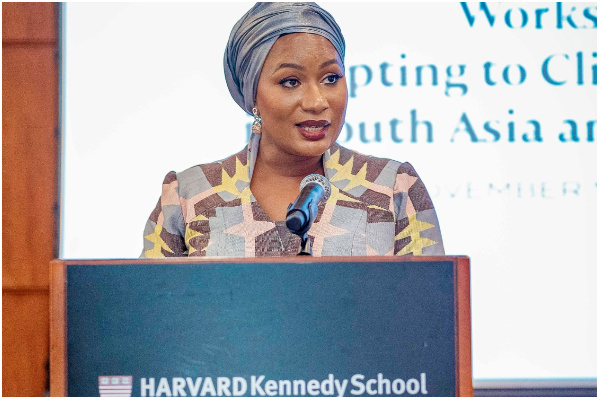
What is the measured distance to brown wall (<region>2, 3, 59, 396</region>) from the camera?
389 centimetres

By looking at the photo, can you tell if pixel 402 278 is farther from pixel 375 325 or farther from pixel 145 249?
pixel 145 249

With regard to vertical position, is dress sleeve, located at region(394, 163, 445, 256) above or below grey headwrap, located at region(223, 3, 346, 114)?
below

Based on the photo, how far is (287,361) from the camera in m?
1.28

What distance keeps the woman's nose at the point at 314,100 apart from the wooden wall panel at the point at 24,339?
100.0 inches

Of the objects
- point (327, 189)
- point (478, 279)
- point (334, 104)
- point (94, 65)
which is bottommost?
point (478, 279)

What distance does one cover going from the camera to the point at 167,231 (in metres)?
2.10

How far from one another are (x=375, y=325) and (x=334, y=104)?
0.83m

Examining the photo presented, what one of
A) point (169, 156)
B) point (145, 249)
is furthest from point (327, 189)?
point (169, 156)

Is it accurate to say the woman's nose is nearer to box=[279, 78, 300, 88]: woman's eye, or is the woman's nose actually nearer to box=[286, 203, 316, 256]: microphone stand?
box=[279, 78, 300, 88]: woman's eye

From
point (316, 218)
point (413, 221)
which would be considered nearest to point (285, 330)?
point (316, 218)

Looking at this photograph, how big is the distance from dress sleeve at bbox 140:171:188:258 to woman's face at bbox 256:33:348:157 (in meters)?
0.34

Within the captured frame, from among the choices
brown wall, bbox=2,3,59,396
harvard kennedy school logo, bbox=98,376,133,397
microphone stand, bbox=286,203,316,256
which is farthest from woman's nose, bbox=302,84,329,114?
brown wall, bbox=2,3,59,396

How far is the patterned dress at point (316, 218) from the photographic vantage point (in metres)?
1.97

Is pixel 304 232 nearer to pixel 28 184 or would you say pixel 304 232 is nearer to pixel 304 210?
pixel 304 210
